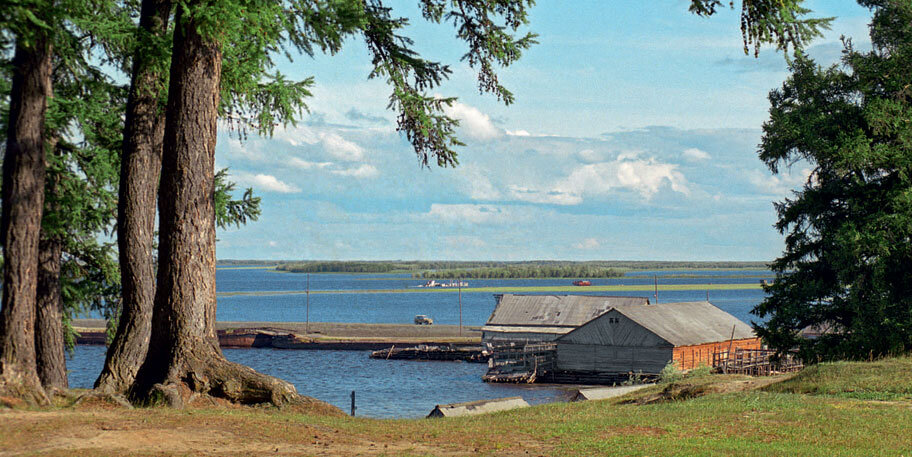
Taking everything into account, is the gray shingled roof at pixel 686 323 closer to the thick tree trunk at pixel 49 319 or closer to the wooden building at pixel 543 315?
the wooden building at pixel 543 315

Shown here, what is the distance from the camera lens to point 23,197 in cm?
1378

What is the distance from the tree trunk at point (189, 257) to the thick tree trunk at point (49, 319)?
17.6ft

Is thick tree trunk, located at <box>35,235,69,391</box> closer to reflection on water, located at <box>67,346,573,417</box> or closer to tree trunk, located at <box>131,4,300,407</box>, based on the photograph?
tree trunk, located at <box>131,4,300,407</box>

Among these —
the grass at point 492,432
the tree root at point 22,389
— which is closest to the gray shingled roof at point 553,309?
the grass at point 492,432

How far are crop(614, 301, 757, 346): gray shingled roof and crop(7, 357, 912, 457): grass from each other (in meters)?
42.5

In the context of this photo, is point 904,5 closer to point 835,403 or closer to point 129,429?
point 835,403

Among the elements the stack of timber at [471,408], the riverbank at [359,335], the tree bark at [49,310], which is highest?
the tree bark at [49,310]

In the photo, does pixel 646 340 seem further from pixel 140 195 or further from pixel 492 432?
pixel 492 432

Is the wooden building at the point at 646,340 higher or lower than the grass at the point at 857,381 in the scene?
lower

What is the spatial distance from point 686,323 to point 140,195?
5169 cm

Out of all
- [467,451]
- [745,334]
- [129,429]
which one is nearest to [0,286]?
[129,429]

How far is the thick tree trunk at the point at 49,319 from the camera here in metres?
18.4

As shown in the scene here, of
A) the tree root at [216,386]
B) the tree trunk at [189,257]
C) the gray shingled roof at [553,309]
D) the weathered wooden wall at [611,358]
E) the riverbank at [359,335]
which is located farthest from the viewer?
the riverbank at [359,335]

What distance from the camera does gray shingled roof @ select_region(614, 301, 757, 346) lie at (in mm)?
58562
